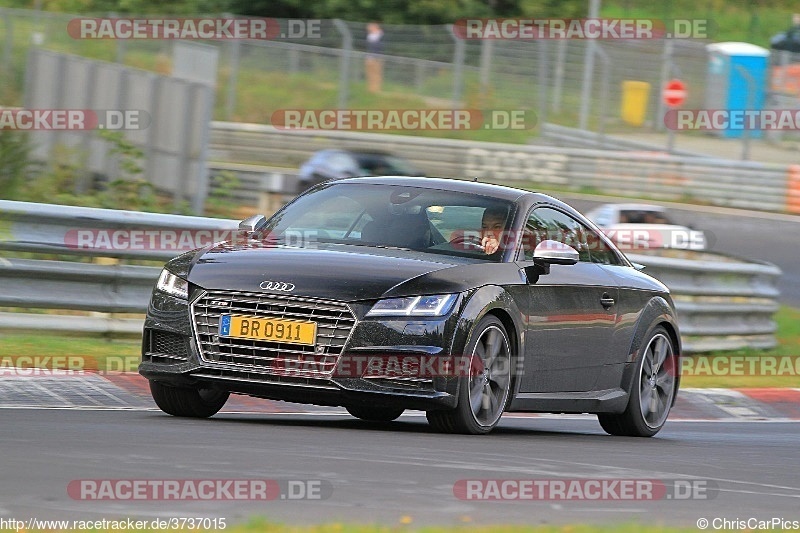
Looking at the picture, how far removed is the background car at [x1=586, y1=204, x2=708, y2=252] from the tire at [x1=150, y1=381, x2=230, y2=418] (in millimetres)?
→ 15519

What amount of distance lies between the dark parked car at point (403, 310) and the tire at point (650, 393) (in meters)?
0.21

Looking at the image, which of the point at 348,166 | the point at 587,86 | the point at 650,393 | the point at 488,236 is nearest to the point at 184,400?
the point at 488,236

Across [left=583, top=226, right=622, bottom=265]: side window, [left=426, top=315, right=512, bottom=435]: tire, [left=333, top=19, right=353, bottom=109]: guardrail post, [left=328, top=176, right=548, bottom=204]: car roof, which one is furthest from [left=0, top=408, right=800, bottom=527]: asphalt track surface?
[left=333, top=19, right=353, bottom=109]: guardrail post

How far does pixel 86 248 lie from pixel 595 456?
16.7ft

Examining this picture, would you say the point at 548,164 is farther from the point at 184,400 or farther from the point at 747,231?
the point at 184,400

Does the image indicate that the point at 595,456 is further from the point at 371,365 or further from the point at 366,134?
the point at 366,134

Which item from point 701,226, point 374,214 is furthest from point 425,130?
point 374,214

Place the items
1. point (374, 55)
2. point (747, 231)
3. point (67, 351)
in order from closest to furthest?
point (67, 351)
point (747, 231)
point (374, 55)

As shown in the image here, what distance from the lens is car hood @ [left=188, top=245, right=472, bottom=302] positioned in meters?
8.69

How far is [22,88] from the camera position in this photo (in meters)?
30.6

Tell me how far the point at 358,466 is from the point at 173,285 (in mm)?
2222

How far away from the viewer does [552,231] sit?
10328 millimetres

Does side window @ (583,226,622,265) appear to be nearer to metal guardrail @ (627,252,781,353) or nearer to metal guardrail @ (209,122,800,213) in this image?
metal guardrail @ (627,252,781,353)

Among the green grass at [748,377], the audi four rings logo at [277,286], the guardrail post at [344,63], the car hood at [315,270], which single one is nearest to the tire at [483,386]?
the car hood at [315,270]
